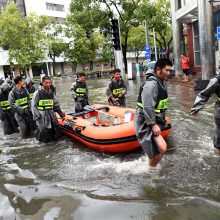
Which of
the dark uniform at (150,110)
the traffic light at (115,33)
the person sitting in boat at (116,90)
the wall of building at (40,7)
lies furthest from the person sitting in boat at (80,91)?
the wall of building at (40,7)

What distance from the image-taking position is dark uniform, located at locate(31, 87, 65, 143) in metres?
7.25

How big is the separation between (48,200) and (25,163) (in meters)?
2.22

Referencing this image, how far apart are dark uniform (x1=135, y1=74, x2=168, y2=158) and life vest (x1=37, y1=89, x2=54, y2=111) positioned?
3318mm

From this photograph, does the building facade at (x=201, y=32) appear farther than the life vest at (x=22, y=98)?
Yes

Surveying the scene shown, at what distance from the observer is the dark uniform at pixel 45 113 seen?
7.25m

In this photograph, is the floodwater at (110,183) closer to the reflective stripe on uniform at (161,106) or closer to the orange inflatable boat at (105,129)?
the orange inflatable boat at (105,129)

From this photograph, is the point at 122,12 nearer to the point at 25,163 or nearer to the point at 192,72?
the point at 192,72

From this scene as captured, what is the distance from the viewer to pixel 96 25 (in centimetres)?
2816

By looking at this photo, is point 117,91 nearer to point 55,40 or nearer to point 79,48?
point 79,48

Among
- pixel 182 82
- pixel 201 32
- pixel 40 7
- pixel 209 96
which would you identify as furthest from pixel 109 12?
pixel 40 7

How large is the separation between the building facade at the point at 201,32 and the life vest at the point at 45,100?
881cm

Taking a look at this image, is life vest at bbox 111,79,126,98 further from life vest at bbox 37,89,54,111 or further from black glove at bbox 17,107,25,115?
black glove at bbox 17,107,25,115

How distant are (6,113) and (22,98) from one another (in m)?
1.06

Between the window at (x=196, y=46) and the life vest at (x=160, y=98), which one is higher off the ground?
the window at (x=196, y=46)
